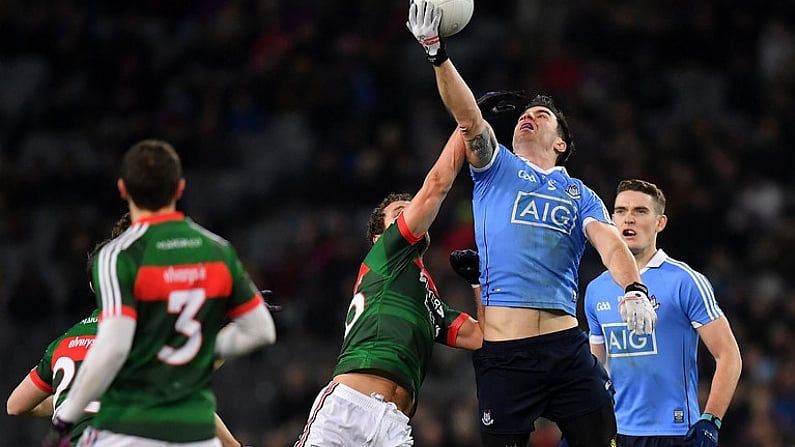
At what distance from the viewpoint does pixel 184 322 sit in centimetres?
460

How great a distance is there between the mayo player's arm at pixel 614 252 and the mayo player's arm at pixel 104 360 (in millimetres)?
2467

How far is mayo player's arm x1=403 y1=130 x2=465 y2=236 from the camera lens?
602 centimetres

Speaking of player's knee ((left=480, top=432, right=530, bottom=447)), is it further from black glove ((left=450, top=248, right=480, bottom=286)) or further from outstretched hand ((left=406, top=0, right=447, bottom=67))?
outstretched hand ((left=406, top=0, right=447, bottom=67))

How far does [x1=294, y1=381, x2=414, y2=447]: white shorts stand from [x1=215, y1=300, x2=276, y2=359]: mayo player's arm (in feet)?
4.54

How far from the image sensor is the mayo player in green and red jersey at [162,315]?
14.8ft

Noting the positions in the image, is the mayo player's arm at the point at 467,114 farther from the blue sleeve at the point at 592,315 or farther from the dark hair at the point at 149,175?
the dark hair at the point at 149,175

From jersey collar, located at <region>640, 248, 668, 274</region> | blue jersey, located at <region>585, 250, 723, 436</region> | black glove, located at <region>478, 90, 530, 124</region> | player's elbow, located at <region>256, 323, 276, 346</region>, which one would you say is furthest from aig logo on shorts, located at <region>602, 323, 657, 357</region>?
player's elbow, located at <region>256, 323, 276, 346</region>

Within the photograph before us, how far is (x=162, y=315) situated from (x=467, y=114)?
194cm

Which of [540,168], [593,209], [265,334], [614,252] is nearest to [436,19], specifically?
[540,168]

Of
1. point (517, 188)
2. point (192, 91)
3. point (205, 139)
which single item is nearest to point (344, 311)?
point (205, 139)

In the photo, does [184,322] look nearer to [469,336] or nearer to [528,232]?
[528,232]

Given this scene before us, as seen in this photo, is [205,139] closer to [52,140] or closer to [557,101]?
[52,140]

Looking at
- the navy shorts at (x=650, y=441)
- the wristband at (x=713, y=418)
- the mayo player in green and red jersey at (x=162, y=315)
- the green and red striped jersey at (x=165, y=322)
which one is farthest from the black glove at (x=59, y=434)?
the wristband at (x=713, y=418)

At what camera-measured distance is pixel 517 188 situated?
19.7 ft
